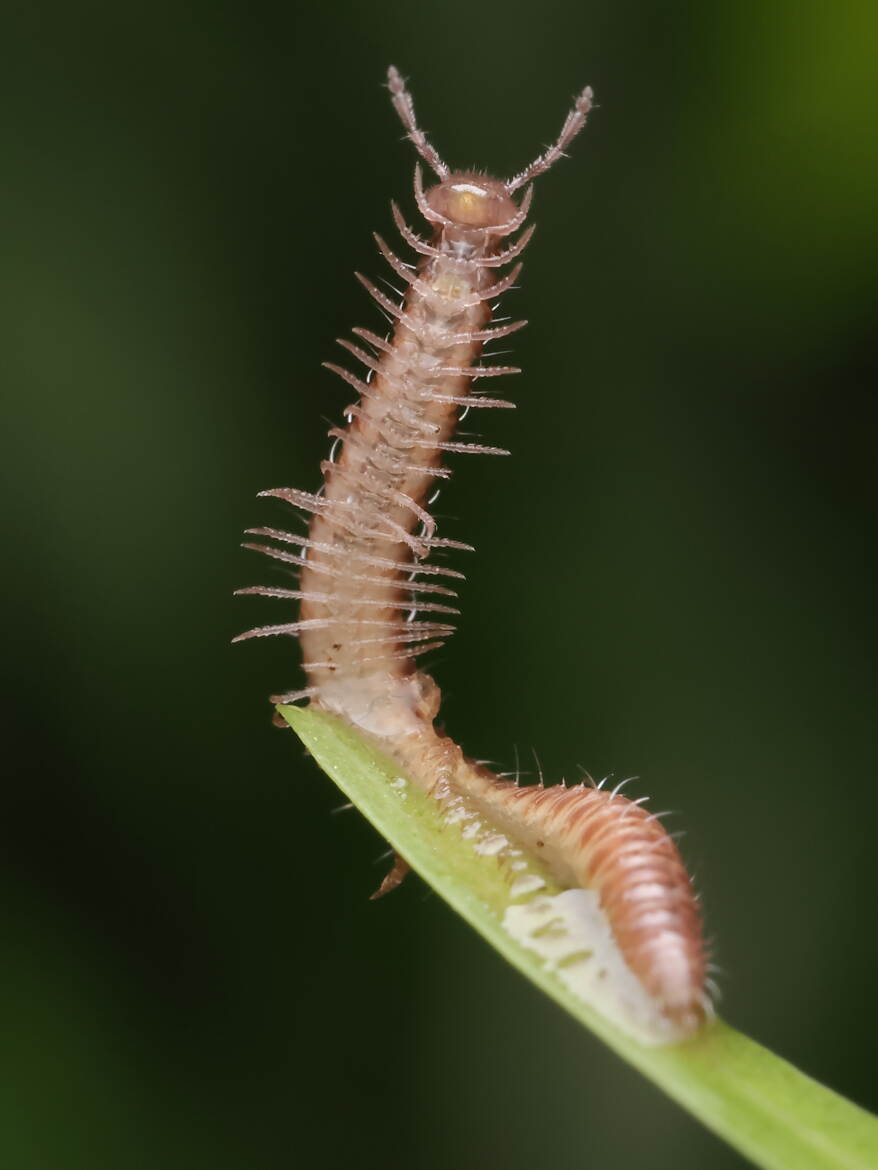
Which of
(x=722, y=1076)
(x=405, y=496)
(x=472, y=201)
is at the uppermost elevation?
(x=472, y=201)

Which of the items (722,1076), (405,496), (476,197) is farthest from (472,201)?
(722,1076)

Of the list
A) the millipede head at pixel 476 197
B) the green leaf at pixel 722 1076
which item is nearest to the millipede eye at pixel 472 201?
the millipede head at pixel 476 197

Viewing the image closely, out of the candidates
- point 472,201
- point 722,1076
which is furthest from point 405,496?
point 722,1076

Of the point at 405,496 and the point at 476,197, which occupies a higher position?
the point at 476,197

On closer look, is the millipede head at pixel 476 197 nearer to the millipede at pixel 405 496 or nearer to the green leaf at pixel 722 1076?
the millipede at pixel 405 496

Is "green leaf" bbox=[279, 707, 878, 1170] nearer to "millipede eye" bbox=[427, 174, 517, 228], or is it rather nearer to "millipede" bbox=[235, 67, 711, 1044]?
"millipede" bbox=[235, 67, 711, 1044]

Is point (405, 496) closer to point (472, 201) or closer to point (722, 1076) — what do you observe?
point (472, 201)

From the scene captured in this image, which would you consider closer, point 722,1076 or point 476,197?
point 722,1076

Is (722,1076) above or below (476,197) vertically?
below
